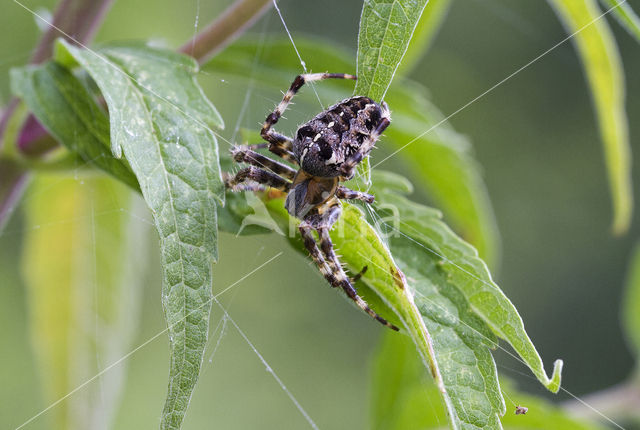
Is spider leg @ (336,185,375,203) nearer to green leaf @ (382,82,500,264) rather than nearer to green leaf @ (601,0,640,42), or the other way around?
green leaf @ (382,82,500,264)

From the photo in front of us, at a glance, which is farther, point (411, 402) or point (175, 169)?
point (411, 402)

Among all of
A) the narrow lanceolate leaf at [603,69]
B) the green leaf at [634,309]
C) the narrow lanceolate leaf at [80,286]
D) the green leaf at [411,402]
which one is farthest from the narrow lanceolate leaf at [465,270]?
the green leaf at [634,309]

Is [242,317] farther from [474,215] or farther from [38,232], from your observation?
[474,215]

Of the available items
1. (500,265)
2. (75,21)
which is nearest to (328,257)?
(75,21)

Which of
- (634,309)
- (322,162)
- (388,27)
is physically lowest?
(634,309)

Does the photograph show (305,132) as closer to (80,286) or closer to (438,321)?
(438,321)

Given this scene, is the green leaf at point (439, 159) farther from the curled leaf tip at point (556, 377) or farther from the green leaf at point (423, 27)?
the curled leaf tip at point (556, 377)

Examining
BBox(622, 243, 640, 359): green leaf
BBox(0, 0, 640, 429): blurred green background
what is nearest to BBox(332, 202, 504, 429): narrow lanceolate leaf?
BBox(622, 243, 640, 359): green leaf
